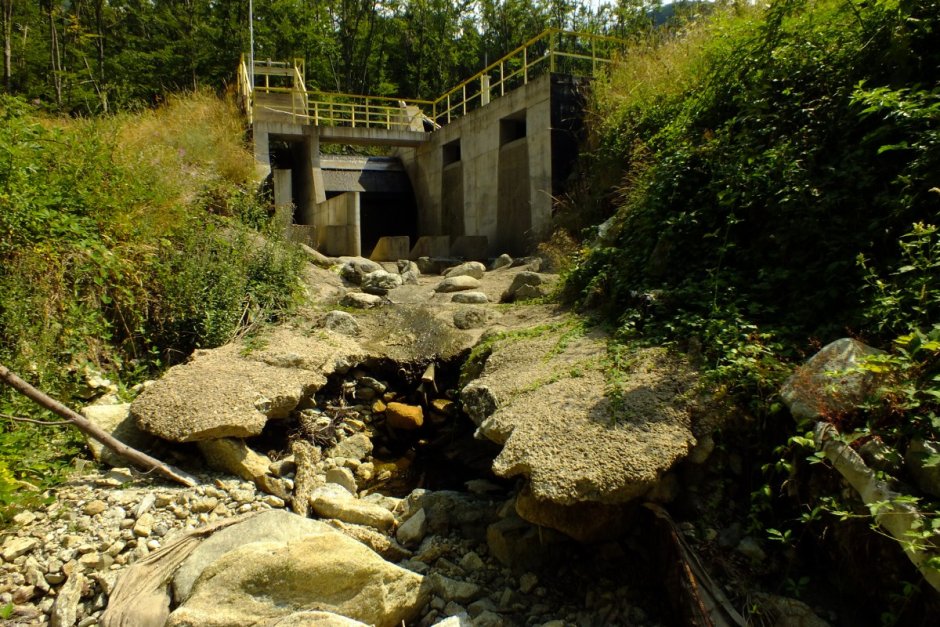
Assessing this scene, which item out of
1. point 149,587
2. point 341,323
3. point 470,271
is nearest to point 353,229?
point 470,271

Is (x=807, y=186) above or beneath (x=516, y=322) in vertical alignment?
above

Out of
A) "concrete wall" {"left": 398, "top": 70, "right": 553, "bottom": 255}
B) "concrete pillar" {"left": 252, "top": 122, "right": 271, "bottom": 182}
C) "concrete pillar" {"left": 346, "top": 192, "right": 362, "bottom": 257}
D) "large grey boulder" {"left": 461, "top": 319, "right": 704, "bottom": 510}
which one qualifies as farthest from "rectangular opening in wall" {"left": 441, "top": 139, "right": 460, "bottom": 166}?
"large grey boulder" {"left": 461, "top": 319, "right": 704, "bottom": 510}

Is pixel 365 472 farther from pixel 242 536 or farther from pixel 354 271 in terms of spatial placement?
pixel 354 271

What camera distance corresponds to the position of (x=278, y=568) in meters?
3.08

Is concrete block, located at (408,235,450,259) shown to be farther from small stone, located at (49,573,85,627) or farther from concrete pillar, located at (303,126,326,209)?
small stone, located at (49,573,85,627)

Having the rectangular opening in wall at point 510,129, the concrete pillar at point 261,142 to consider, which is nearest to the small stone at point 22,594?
the rectangular opening in wall at point 510,129

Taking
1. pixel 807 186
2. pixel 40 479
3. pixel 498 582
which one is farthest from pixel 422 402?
pixel 807 186

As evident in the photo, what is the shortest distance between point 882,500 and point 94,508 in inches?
160

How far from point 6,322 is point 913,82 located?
669cm

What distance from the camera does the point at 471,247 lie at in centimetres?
1334

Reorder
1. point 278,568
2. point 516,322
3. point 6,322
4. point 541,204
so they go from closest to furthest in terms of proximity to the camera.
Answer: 1. point 278,568
2. point 6,322
3. point 516,322
4. point 541,204

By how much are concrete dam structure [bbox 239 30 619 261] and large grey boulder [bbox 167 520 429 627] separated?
6097 mm

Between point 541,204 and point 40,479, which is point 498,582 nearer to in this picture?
point 40,479

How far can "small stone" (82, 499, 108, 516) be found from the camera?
3.64 meters
